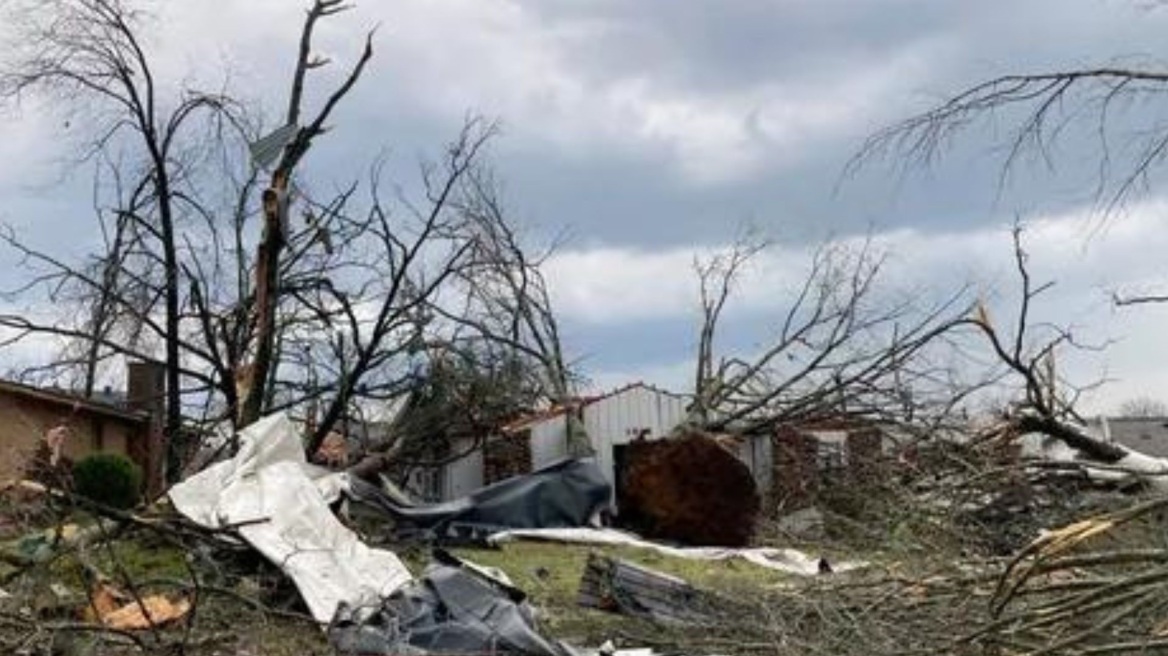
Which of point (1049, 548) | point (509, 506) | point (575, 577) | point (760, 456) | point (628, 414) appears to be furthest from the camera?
point (628, 414)

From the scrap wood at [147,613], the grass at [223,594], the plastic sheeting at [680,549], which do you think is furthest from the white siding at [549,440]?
the scrap wood at [147,613]

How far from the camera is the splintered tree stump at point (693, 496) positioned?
1316 cm

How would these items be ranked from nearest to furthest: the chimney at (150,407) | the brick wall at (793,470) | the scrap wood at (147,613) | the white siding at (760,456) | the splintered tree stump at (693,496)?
the scrap wood at (147,613) < the splintered tree stump at (693,496) < the brick wall at (793,470) < the white siding at (760,456) < the chimney at (150,407)

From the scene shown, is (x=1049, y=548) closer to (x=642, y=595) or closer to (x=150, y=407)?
(x=642, y=595)

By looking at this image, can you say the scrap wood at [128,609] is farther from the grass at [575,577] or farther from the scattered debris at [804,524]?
the scattered debris at [804,524]

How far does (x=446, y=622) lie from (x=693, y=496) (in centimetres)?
619

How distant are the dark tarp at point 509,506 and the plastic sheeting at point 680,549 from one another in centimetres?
22

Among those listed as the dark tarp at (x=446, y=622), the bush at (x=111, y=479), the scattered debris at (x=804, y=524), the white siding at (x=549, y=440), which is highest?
the white siding at (x=549, y=440)

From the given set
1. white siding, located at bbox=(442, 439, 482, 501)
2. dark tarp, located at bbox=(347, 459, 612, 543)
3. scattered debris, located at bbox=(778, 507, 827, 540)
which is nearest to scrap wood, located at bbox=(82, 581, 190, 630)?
dark tarp, located at bbox=(347, 459, 612, 543)

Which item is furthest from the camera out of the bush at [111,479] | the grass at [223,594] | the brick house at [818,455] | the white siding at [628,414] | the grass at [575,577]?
the white siding at [628,414]

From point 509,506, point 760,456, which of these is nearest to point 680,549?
point 509,506

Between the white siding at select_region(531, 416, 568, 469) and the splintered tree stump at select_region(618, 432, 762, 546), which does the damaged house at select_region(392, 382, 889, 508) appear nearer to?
the white siding at select_region(531, 416, 568, 469)

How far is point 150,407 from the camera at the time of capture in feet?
61.3

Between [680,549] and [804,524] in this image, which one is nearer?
[680,549]
